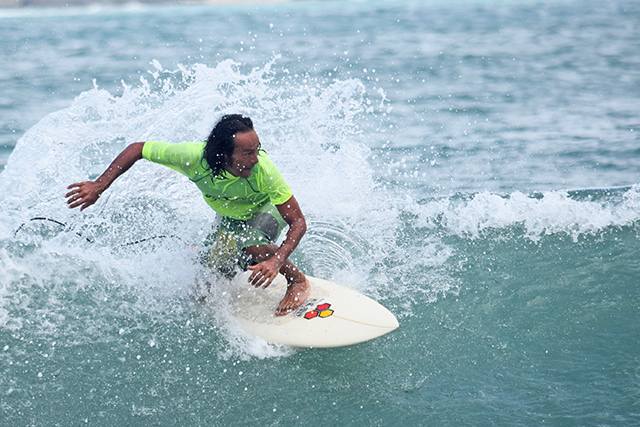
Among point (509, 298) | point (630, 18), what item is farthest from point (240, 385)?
point (630, 18)

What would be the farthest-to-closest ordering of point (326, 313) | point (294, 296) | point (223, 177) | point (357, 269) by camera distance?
point (357, 269) → point (294, 296) → point (326, 313) → point (223, 177)

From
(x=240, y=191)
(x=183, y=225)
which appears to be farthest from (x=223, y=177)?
(x=183, y=225)

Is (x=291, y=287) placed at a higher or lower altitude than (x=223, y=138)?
lower

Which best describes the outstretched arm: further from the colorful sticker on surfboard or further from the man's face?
the colorful sticker on surfboard

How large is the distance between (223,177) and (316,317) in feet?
4.08

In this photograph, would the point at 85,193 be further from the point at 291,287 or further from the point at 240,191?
the point at 291,287

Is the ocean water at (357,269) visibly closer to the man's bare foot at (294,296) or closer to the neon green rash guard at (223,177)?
the man's bare foot at (294,296)

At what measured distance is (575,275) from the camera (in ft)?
17.3

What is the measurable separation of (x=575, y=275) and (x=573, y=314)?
646 millimetres

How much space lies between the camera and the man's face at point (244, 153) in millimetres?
3832

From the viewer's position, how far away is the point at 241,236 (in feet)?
14.7

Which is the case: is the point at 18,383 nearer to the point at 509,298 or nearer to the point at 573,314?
the point at 509,298

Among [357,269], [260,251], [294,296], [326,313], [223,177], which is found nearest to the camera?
[223,177]

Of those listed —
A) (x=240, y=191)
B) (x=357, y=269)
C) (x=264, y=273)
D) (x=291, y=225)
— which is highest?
(x=240, y=191)
